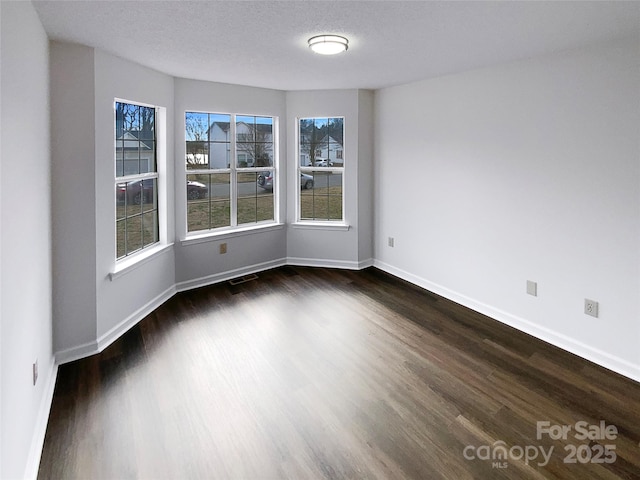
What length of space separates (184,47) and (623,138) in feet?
10.9

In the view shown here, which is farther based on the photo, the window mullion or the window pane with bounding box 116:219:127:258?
the window mullion

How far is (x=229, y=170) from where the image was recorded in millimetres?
4715

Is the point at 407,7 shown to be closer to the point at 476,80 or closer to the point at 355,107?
the point at 476,80

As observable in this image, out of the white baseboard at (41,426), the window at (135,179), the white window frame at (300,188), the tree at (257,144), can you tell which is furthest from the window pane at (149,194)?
the white window frame at (300,188)

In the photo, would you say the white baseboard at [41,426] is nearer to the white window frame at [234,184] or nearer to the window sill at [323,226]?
the white window frame at [234,184]

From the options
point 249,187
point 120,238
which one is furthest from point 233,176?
point 120,238

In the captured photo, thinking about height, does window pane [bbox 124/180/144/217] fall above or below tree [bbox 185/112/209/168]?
below

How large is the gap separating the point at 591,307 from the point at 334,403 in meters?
2.17

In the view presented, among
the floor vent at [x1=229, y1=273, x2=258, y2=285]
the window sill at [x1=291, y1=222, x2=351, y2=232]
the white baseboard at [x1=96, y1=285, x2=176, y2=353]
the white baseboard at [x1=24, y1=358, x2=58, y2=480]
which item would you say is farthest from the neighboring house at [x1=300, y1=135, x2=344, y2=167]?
the white baseboard at [x1=24, y1=358, x2=58, y2=480]

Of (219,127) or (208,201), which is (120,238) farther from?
(219,127)

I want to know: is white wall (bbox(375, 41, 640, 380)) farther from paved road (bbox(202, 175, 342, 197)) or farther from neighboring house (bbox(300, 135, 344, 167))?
Result: paved road (bbox(202, 175, 342, 197))

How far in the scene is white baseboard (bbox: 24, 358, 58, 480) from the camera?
182 cm

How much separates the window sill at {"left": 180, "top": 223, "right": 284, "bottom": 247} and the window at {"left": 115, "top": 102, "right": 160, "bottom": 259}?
0.41 meters

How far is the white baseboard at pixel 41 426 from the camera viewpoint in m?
1.82
